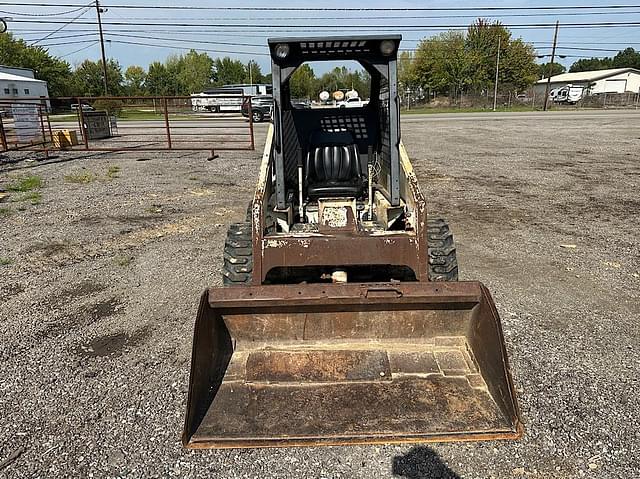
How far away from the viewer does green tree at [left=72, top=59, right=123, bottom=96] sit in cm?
5834

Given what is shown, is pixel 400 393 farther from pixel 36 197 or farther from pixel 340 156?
pixel 36 197

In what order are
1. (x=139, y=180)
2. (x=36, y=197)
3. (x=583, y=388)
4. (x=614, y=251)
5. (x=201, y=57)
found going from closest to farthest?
(x=583, y=388), (x=614, y=251), (x=36, y=197), (x=139, y=180), (x=201, y=57)

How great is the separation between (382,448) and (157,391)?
1.57m

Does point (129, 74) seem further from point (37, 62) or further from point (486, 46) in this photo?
point (486, 46)

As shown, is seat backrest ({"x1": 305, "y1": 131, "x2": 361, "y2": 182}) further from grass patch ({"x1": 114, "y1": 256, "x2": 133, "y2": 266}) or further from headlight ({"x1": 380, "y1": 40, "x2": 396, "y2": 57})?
grass patch ({"x1": 114, "y1": 256, "x2": 133, "y2": 266})

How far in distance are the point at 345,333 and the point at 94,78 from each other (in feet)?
223

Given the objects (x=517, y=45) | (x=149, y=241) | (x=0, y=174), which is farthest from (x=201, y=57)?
(x=149, y=241)

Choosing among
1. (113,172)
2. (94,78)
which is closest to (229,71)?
(94,78)

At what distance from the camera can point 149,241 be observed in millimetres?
6934

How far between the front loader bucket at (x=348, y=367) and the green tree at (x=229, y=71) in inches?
3344

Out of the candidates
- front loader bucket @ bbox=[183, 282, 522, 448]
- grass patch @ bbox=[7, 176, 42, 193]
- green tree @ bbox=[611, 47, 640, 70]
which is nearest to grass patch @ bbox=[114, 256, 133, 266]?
front loader bucket @ bbox=[183, 282, 522, 448]

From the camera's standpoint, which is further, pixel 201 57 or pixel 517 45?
pixel 201 57

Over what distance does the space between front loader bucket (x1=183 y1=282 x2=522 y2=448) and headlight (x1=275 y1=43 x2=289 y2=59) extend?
1.79m

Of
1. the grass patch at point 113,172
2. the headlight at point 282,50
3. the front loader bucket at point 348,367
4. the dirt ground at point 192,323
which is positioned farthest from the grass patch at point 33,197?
the front loader bucket at point 348,367
